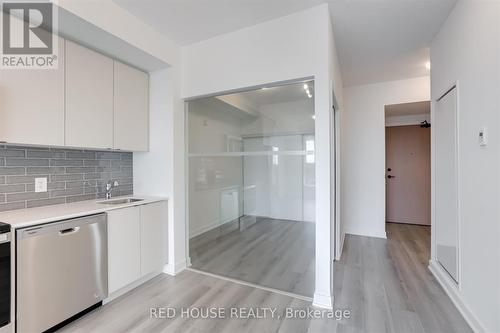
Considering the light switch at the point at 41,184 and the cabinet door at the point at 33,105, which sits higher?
the cabinet door at the point at 33,105

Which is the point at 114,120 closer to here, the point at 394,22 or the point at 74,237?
the point at 74,237

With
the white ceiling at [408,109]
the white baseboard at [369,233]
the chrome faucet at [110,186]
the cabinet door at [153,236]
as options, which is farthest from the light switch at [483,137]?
the chrome faucet at [110,186]

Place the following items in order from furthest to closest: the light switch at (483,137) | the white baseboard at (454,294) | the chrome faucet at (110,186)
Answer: the chrome faucet at (110,186)
the white baseboard at (454,294)
the light switch at (483,137)

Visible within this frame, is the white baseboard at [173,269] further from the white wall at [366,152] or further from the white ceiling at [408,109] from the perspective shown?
the white ceiling at [408,109]

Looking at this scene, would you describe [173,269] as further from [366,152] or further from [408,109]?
[408,109]

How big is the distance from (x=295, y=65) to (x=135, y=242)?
246 centimetres

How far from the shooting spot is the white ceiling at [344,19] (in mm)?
2174

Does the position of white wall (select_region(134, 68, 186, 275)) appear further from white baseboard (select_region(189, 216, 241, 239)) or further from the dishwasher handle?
the dishwasher handle

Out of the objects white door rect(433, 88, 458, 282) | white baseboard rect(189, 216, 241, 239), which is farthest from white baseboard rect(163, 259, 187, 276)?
white door rect(433, 88, 458, 282)

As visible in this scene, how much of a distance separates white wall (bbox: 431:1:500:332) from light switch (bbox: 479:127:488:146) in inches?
1.4

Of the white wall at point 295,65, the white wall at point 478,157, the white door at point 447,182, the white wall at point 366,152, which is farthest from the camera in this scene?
the white wall at point 366,152

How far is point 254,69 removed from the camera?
98.9 inches

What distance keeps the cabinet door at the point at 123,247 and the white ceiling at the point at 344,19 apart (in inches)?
80.1

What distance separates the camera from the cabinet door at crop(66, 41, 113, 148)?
2164mm
